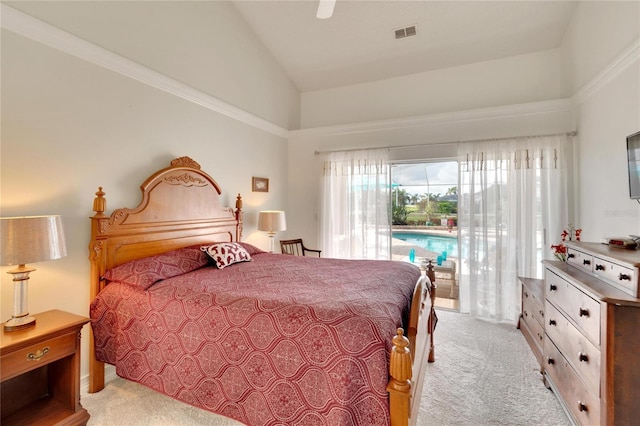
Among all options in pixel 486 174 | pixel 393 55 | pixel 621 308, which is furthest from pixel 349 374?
pixel 393 55

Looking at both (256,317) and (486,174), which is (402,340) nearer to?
(256,317)

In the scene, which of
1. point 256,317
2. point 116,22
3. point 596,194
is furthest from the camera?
point 596,194

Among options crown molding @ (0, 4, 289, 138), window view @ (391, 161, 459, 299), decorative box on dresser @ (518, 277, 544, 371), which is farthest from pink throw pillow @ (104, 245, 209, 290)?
decorative box on dresser @ (518, 277, 544, 371)

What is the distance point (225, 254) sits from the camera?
2863mm

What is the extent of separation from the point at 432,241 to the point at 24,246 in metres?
4.38

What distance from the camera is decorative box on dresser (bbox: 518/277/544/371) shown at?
104 inches

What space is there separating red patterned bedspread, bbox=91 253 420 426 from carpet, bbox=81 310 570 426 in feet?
0.80

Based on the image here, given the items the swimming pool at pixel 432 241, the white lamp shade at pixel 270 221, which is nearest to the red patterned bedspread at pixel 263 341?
the white lamp shade at pixel 270 221

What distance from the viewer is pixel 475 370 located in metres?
2.53

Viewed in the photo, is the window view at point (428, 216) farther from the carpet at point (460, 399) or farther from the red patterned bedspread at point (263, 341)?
the red patterned bedspread at point (263, 341)

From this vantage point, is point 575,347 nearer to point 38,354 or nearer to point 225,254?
point 225,254

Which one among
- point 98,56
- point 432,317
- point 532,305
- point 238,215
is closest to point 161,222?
point 238,215

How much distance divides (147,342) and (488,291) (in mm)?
3796

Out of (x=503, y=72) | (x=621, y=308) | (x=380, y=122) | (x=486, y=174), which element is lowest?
(x=621, y=308)
